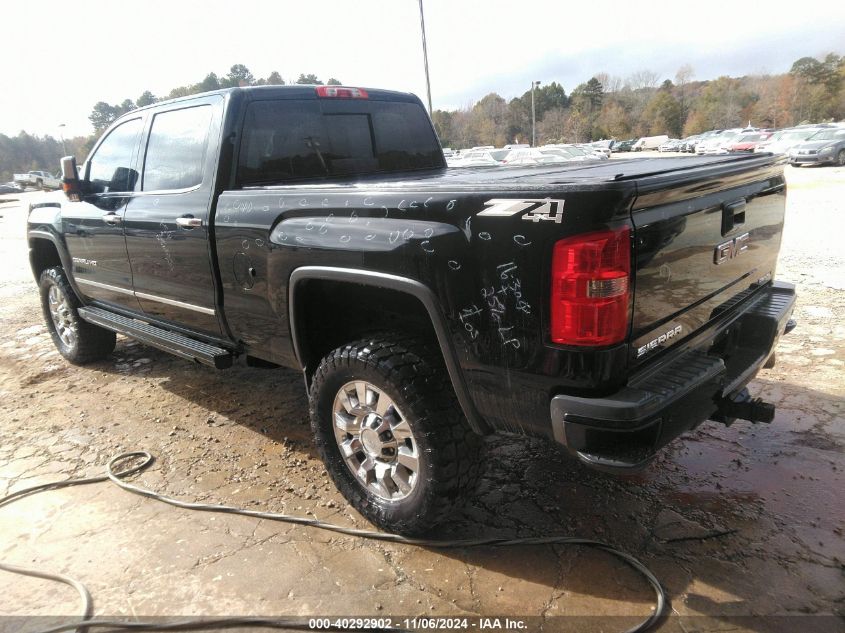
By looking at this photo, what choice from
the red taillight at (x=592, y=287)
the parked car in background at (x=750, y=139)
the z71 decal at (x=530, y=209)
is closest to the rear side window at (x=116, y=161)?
the z71 decal at (x=530, y=209)

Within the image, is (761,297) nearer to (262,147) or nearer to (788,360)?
(788,360)

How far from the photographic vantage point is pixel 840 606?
2.14 meters

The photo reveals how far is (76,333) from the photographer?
16.8 feet

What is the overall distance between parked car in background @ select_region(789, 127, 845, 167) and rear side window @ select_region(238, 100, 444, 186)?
22861 mm

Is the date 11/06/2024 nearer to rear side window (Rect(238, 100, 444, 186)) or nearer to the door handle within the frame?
the door handle

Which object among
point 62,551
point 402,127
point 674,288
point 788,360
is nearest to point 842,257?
point 788,360

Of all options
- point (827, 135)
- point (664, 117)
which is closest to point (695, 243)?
point (827, 135)

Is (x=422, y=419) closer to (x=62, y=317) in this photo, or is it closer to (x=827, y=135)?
(x=62, y=317)

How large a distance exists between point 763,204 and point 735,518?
1.46 meters

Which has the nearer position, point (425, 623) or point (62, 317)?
point (425, 623)

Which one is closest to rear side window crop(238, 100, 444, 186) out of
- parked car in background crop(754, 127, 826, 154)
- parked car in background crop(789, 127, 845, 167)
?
parked car in background crop(789, 127, 845, 167)

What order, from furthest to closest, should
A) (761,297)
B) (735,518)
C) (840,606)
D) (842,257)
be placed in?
(842,257)
(761,297)
(735,518)
(840,606)

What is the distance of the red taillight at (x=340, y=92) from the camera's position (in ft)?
12.5

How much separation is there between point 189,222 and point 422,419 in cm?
184
